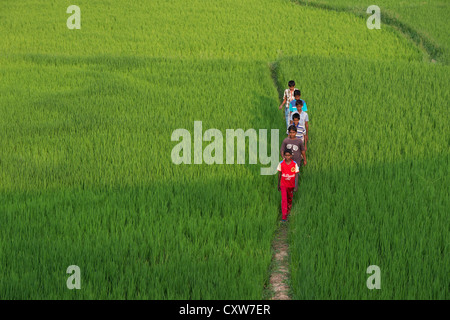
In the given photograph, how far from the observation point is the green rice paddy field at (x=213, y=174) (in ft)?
14.5

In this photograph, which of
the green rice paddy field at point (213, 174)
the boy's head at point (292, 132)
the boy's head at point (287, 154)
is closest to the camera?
the green rice paddy field at point (213, 174)

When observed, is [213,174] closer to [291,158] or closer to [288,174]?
[291,158]

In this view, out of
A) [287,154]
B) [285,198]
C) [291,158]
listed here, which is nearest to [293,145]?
[291,158]

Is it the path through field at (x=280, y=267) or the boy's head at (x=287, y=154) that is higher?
the boy's head at (x=287, y=154)

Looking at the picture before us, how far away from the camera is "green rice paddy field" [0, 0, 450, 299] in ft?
14.5

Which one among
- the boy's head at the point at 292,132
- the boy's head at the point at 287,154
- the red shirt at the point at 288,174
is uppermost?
the boy's head at the point at 292,132

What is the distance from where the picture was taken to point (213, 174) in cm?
662

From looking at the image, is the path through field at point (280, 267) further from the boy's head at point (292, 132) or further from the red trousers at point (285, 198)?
the boy's head at point (292, 132)

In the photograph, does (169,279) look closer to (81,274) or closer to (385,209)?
(81,274)

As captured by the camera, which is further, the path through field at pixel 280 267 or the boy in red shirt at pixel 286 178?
the boy in red shirt at pixel 286 178

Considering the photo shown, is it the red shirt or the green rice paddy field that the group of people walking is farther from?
the green rice paddy field

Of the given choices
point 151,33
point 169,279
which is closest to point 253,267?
point 169,279

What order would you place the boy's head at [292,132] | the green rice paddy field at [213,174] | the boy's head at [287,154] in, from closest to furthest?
the green rice paddy field at [213,174], the boy's head at [287,154], the boy's head at [292,132]

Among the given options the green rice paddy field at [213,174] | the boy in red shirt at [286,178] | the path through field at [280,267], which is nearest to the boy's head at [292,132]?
the boy in red shirt at [286,178]
